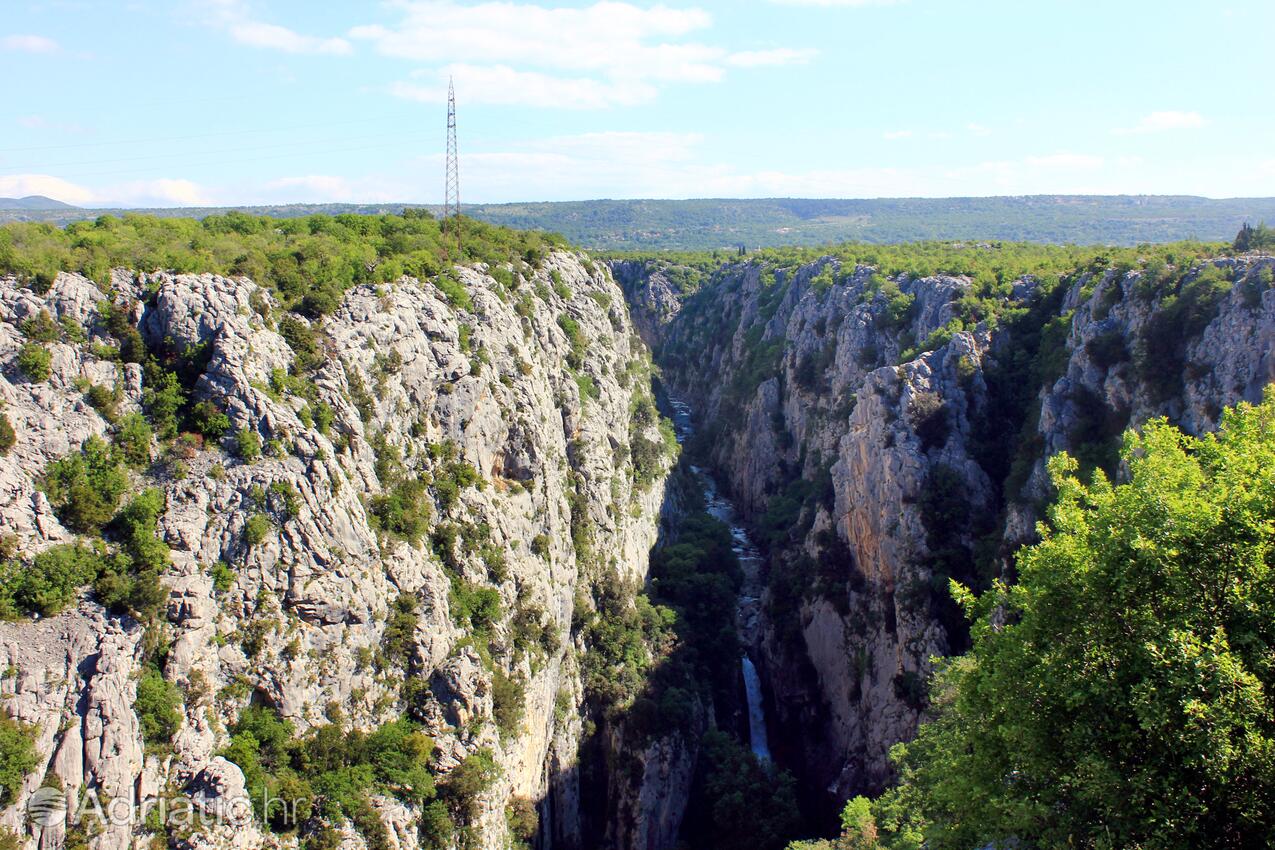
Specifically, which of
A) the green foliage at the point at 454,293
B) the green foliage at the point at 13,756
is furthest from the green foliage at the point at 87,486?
the green foliage at the point at 454,293

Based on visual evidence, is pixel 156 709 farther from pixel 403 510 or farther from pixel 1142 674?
pixel 1142 674

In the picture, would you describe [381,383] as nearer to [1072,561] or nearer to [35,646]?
[35,646]

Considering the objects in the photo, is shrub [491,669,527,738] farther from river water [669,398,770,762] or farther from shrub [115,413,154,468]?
river water [669,398,770,762]

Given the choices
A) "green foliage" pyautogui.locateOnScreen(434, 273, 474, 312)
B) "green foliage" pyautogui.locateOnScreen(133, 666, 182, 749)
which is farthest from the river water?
"green foliage" pyautogui.locateOnScreen(133, 666, 182, 749)

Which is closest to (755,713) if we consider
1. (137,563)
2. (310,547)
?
(310,547)

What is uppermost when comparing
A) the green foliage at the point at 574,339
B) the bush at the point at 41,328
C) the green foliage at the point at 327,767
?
the bush at the point at 41,328

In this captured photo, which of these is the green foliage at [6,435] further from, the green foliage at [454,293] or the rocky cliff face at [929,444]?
the rocky cliff face at [929,444]

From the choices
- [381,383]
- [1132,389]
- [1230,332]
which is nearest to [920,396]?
[1132,389]
